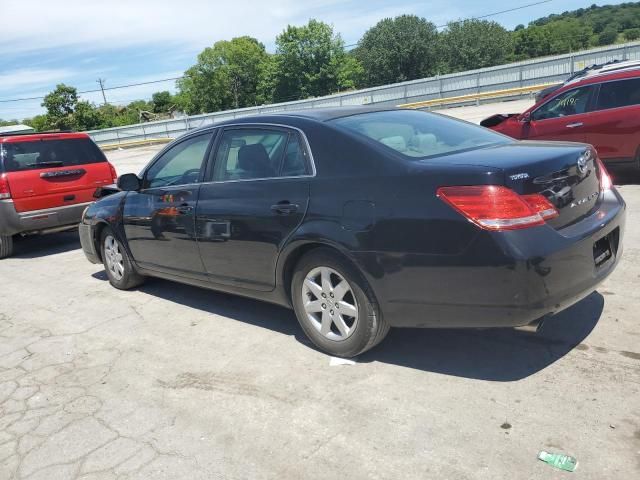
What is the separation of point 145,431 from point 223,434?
1.57 ft

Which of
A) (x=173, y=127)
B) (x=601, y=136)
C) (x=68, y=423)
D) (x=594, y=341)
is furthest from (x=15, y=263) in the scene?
(x=173, y=127)

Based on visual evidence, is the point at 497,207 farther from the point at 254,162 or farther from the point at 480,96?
the point at 480,96

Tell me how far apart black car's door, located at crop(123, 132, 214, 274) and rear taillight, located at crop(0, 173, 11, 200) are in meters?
3.46

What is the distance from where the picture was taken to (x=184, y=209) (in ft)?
16.0

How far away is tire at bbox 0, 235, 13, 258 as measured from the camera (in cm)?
859

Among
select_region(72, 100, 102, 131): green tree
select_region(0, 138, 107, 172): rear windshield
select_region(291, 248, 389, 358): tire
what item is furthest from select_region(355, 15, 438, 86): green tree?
select_region(291, 248, 389, 358): tire

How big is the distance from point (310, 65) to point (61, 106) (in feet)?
131

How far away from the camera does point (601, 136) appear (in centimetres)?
824

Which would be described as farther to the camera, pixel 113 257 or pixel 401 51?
pixel 401 51

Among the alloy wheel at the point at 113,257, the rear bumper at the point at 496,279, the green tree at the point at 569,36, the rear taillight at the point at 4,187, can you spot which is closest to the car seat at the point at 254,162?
the rear bumper at the point at 496,279

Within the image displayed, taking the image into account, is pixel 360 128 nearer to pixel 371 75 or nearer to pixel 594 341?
pixel 594 341

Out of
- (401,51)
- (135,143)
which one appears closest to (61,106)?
(135,143)

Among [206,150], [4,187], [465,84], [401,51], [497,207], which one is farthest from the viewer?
[401,51]

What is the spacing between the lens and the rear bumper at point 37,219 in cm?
817
